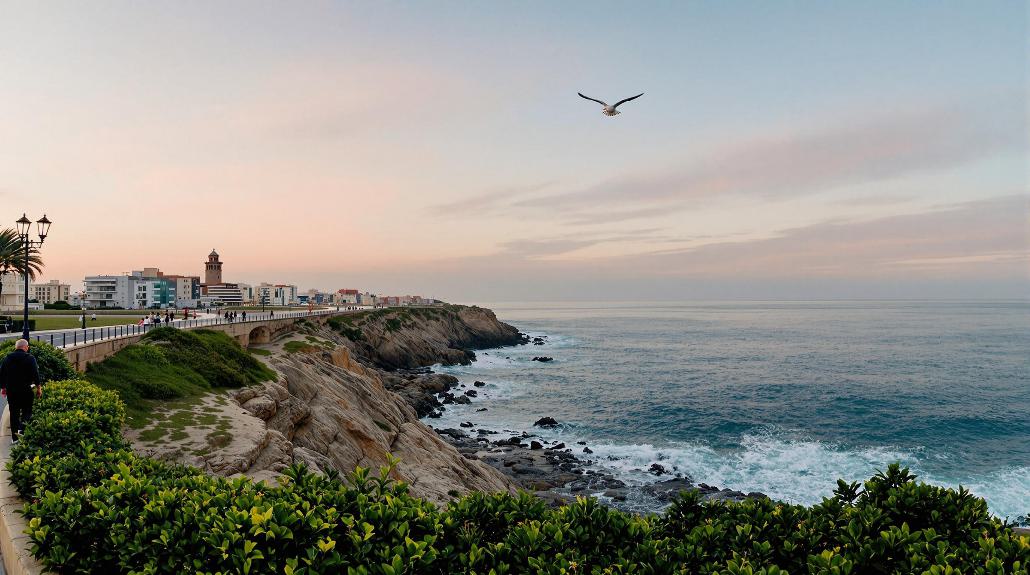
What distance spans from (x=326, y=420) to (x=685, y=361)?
216 feet

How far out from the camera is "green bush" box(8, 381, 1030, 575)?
18.2ft

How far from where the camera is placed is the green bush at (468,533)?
5562mm

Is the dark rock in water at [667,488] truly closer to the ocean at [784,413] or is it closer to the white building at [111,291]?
the ocean at [784,413]

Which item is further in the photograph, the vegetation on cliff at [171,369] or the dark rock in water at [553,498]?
the dark rock in water at [553,498]

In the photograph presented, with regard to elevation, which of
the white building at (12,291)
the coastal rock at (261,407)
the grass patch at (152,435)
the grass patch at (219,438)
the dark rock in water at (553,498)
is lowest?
the dark rock in water at (553,498)

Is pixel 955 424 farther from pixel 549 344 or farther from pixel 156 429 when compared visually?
pixel 549 344

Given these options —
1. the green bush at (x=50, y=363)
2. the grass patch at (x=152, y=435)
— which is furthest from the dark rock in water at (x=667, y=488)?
the green bush at (x=50, y=363)

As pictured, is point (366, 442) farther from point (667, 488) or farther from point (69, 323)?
point (69, 323)

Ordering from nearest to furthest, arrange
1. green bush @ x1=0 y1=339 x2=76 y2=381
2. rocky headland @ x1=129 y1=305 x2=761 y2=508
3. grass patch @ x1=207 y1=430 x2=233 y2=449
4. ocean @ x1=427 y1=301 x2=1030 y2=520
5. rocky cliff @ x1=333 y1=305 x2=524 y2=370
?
grass patch @ x1=207 y1=430 x2=233 y2=449, green bush @ x1=0 y1=339 x2=76 y2=381, rocky headland @ x1=129 y1=305 x2=761 y2=508, ocean @ x1=427 y1=301 x2=1030 y2=520, rocky cliff @ x1=333 y1=305 x2=524 y2=370

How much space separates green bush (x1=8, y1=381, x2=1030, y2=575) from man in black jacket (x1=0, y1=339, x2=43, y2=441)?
5.30 metres

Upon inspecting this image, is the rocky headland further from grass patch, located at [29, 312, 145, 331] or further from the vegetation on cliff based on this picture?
grass patch, located at [29, 312, 145, 331]

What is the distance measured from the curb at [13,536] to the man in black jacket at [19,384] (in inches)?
128

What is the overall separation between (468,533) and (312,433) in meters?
19.3

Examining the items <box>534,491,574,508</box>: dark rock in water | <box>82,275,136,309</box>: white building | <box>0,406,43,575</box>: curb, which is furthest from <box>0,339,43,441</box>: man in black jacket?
<box>82,275,136,309</box>: white building
